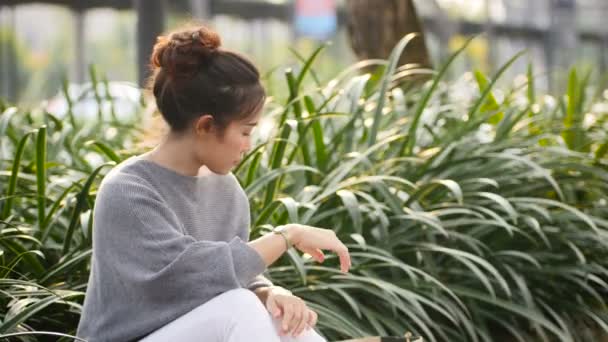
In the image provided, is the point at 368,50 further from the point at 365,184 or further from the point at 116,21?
the point at 116,21

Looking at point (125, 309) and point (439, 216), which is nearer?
point (125, 309)

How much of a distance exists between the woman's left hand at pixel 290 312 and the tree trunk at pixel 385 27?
389cm

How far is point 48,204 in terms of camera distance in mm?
3895

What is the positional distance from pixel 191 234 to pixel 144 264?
8.7 inches

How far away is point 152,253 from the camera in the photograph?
8.54 ft

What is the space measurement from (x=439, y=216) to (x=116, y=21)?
11.1m

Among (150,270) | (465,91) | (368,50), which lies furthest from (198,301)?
(368,50)

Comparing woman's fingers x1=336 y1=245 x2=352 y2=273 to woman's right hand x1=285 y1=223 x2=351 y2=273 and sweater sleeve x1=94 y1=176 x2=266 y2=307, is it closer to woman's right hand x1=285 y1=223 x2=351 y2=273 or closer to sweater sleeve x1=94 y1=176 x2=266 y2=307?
woman's right hand x1=285 y1=223 x2=351 y2=273

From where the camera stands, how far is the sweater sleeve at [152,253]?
Result: 260cm

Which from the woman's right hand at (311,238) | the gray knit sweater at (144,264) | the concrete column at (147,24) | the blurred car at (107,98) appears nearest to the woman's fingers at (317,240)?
the woman's right hand at (311,238)

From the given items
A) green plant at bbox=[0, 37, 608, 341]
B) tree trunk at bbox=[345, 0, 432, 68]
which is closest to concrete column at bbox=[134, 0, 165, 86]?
tree trunk at bbox=[345, 0, 432, 68]

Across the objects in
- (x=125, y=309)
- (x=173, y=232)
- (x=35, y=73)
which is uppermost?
(x=173, y=232)

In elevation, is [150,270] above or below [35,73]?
above

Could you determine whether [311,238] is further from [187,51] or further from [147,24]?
[147,24]
